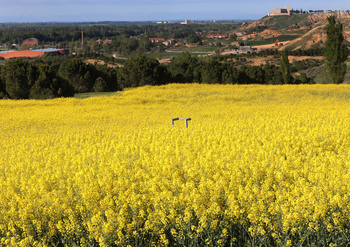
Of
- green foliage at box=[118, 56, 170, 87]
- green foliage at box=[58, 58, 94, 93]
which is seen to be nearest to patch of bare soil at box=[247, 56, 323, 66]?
green foliage at box=[118, 56, 170, 87]

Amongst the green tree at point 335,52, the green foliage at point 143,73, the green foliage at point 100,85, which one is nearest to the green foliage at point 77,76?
the green foliage at point 100,85

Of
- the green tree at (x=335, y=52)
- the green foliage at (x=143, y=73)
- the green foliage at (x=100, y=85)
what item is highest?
the green tree at (x=335, y=52)

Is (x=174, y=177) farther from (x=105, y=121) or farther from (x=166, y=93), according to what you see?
(x=166, y=93)

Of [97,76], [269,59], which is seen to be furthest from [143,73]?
[269,59]

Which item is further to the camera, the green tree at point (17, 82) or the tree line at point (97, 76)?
the tree line at point (97, 76)

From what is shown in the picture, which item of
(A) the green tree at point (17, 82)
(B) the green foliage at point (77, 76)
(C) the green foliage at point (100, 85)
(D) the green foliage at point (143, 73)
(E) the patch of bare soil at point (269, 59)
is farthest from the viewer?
(E) the patch of bare soil at point (269, 59)

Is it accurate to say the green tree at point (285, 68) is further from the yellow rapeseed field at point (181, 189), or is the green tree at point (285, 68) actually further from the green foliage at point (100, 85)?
the yellow rapeseed field at point (181, 189)

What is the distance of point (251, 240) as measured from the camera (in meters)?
7.05

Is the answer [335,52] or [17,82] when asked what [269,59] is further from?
[17,82]

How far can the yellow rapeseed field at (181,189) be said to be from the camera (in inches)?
278

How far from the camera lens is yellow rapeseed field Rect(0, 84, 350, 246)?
705 centimetres

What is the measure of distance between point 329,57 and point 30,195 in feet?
142

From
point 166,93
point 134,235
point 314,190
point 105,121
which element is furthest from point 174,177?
point 166,93

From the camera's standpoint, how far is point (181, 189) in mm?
8492
